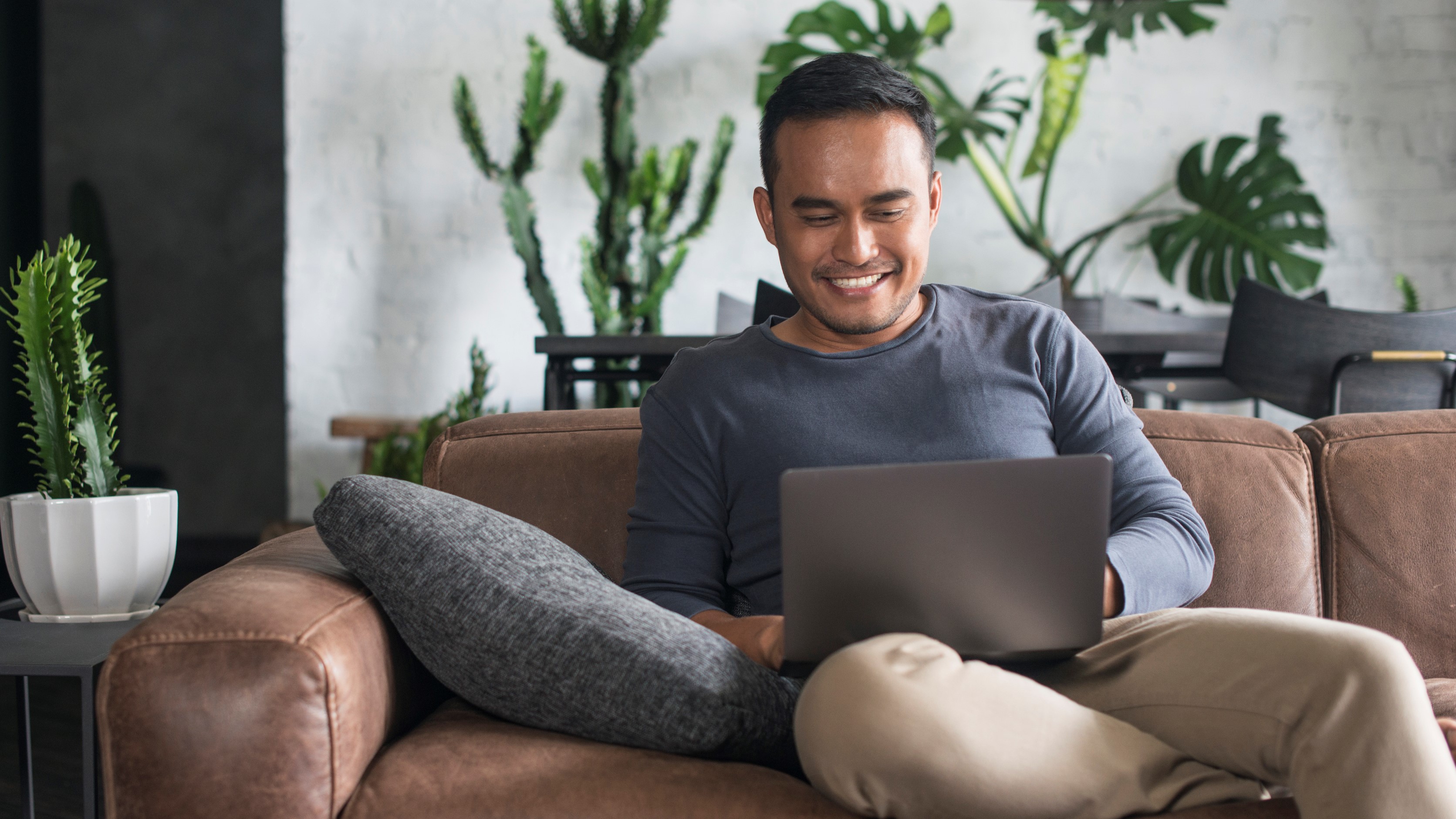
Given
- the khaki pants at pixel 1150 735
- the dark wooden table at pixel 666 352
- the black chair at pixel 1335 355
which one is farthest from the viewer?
the black chair at pixel 1335 355

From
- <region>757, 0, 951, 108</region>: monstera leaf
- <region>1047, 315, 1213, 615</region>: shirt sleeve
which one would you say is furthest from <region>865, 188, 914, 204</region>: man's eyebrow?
<region>757, 0, 951, 108</region>: monstera leaf

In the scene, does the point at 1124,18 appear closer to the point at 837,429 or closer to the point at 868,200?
the point at 868,200

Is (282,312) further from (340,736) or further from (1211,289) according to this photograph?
(340,736)

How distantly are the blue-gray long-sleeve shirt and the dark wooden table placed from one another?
71cm

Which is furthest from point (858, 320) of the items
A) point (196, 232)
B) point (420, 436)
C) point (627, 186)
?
point (196, 232)

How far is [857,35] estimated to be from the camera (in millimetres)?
3418

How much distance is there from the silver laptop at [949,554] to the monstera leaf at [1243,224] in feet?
8.67

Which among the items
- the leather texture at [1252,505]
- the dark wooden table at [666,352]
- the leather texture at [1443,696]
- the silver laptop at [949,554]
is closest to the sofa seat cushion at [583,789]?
the silver laptop at [949,554]

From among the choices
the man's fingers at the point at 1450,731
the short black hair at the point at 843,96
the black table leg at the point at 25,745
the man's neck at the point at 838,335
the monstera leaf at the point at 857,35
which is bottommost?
the black table leg at the point at 25,745

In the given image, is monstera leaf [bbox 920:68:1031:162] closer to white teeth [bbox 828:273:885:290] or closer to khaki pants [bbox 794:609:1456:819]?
white teeth [bbox 828:273:885:290]

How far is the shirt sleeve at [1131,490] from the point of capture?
106 cm

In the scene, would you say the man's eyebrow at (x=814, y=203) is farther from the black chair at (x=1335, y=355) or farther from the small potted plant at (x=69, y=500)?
the black chair at (x=1335, y=355)

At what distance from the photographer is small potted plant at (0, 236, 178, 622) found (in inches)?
48.2

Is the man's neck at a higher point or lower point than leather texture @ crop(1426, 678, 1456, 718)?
higher
